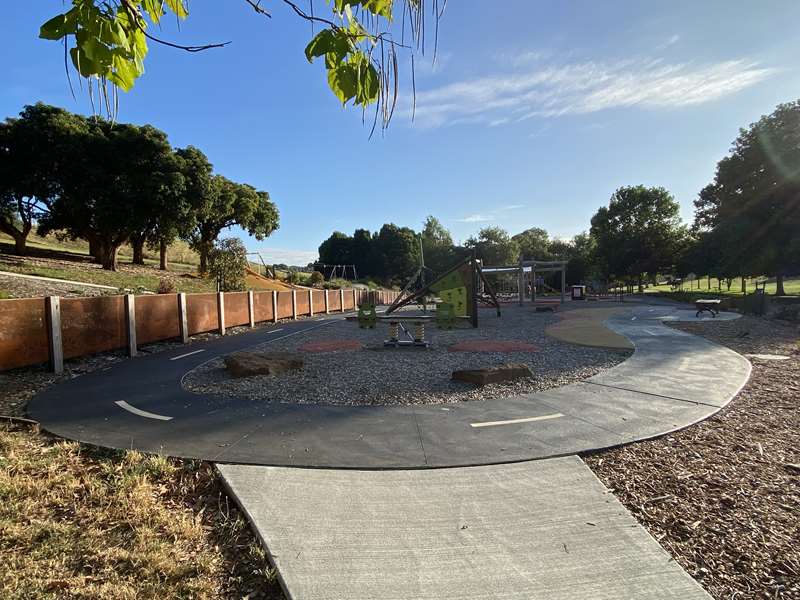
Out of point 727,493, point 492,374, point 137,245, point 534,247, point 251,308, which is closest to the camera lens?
point 727,493

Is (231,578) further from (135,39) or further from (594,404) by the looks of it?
(594,404)

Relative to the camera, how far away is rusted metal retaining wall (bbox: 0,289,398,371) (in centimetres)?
781

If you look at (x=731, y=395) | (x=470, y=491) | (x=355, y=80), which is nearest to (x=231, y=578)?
(x=470, y=491)

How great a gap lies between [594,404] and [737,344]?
25.9 ft

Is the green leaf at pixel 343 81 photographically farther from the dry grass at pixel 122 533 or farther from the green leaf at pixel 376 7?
the dry grass at pixel 122 533

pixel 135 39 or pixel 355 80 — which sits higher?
pixel 135 39

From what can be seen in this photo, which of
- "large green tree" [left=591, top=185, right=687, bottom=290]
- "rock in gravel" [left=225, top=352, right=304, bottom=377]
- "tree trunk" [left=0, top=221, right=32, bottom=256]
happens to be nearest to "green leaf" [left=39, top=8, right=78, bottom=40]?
"rock in gravel" [left=225, top=352, right=304, bottom=377]

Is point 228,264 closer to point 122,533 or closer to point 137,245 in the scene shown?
point 137,245

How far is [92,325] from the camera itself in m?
9.51

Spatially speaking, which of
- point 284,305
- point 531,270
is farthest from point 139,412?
point 531,270

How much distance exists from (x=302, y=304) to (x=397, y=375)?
A: 16682 millimetres

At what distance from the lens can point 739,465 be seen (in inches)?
147

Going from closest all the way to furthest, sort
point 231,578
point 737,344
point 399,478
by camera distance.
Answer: point 231,578
point 399,478
point 737,344

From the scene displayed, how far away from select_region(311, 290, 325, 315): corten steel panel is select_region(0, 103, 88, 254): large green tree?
555 inches
